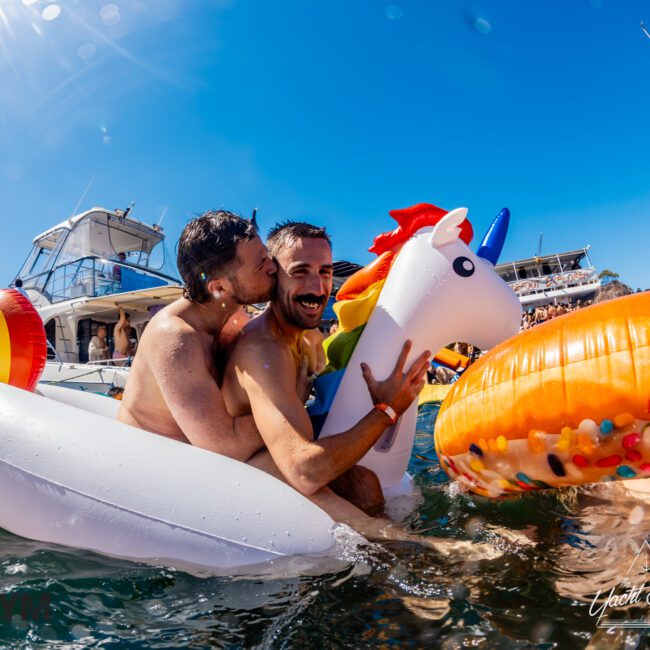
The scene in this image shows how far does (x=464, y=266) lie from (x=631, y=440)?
1.09m

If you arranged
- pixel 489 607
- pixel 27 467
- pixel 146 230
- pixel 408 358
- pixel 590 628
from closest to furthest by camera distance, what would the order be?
pixel 590 628
pixel 489 607
pixel 27 467
pixel 408 358
pixel 146 230

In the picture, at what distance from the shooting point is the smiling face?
205 centimetres

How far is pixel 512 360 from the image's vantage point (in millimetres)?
1637

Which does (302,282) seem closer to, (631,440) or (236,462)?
(236,462)

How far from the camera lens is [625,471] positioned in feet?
4.70

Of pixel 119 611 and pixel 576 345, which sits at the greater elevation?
pixel 576 345

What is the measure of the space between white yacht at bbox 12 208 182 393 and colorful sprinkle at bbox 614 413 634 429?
9516 mm

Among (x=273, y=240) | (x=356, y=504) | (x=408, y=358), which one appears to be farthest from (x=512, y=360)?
(x=273, y=240)

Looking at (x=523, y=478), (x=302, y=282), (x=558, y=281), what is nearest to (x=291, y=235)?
(x=302, y=282)

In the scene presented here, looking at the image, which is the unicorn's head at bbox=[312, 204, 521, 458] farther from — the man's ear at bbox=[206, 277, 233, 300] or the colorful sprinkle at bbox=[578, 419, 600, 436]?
the colorful sprinkle at bbox=[578, 419, 600, 436]

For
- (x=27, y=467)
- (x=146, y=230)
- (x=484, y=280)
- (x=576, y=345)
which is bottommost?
(x=27, y=467)

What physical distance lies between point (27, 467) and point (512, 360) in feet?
5.96

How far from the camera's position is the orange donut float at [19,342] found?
2.90 meters

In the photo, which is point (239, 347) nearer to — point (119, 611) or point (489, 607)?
point (119, 611)
